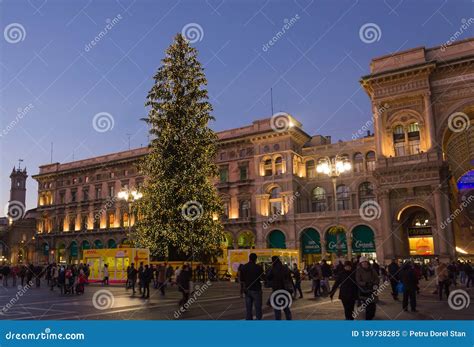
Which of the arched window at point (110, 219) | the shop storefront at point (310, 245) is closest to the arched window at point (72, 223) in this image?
the arched window at point (110, 219)

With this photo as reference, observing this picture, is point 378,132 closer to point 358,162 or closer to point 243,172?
point 358,162

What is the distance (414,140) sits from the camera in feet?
130

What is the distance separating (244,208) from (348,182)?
11.8m

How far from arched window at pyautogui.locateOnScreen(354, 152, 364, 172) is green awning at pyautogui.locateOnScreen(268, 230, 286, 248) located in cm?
1054

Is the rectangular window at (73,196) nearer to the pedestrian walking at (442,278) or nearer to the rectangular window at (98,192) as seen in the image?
the rectangular window at (98,192)

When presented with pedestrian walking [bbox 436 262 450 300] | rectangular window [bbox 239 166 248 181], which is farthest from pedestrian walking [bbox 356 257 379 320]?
rectangular window [bbox 239 166 248 181]

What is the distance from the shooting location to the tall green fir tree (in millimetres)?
29156

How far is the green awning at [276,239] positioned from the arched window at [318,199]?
492 cm

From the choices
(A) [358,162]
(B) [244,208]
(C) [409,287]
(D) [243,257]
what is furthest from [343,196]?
(C) [409,287]

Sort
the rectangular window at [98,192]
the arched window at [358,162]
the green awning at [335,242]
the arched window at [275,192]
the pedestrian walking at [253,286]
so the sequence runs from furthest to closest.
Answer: the rectangular window at [98,192], the arched window at [275,192], the arched window at [358,162], the green awning at [335,242], the pedestrian walking at [253,286]

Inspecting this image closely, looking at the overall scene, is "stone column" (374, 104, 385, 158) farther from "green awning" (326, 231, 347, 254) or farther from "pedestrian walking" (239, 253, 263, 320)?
"pedestrian walking" (239, 253, 263, 320)

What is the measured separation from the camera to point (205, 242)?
1165 inches

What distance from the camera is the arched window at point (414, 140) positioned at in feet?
130

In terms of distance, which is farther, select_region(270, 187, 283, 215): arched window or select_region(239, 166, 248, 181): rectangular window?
select_region(239, 166, 248, 181): rectangular window
